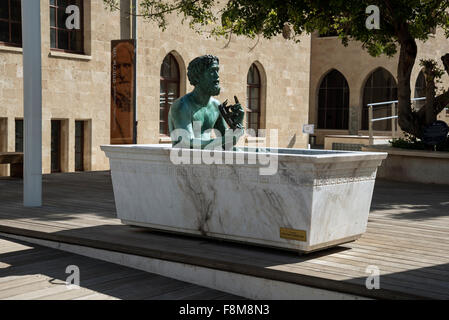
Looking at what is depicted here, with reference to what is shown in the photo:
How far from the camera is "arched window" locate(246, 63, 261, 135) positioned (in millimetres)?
21938

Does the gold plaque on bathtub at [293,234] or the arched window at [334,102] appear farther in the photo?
the arched window at [334,102]

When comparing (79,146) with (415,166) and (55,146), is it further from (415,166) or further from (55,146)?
(415,166)

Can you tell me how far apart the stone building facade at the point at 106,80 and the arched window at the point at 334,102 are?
6989 mm

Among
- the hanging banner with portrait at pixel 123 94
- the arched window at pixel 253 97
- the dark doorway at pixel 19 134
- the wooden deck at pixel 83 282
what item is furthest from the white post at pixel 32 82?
the arched window at pixel 253 97

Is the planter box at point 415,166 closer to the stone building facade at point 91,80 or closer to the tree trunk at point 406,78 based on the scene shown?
the tree trunk at point 406,78

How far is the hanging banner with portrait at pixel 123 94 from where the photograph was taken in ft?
Result: 43.5

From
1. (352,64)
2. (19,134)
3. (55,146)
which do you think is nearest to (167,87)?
(55,146)

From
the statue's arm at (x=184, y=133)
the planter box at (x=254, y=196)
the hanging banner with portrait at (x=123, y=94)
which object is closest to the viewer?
the planter box at (x=254, y=196)

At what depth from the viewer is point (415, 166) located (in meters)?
12.6

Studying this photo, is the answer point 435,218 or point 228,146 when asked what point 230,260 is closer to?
point 228,146

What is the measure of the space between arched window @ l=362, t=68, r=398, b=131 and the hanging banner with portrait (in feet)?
60.2

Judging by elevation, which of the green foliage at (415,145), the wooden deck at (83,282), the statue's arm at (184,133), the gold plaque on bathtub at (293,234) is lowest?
the wooden deck at (83,282)

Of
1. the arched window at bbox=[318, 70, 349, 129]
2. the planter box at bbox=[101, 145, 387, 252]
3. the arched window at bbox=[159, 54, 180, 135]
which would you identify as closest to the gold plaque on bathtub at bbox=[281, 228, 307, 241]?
the planter box at bbox=[101, 145, 387, 252]
